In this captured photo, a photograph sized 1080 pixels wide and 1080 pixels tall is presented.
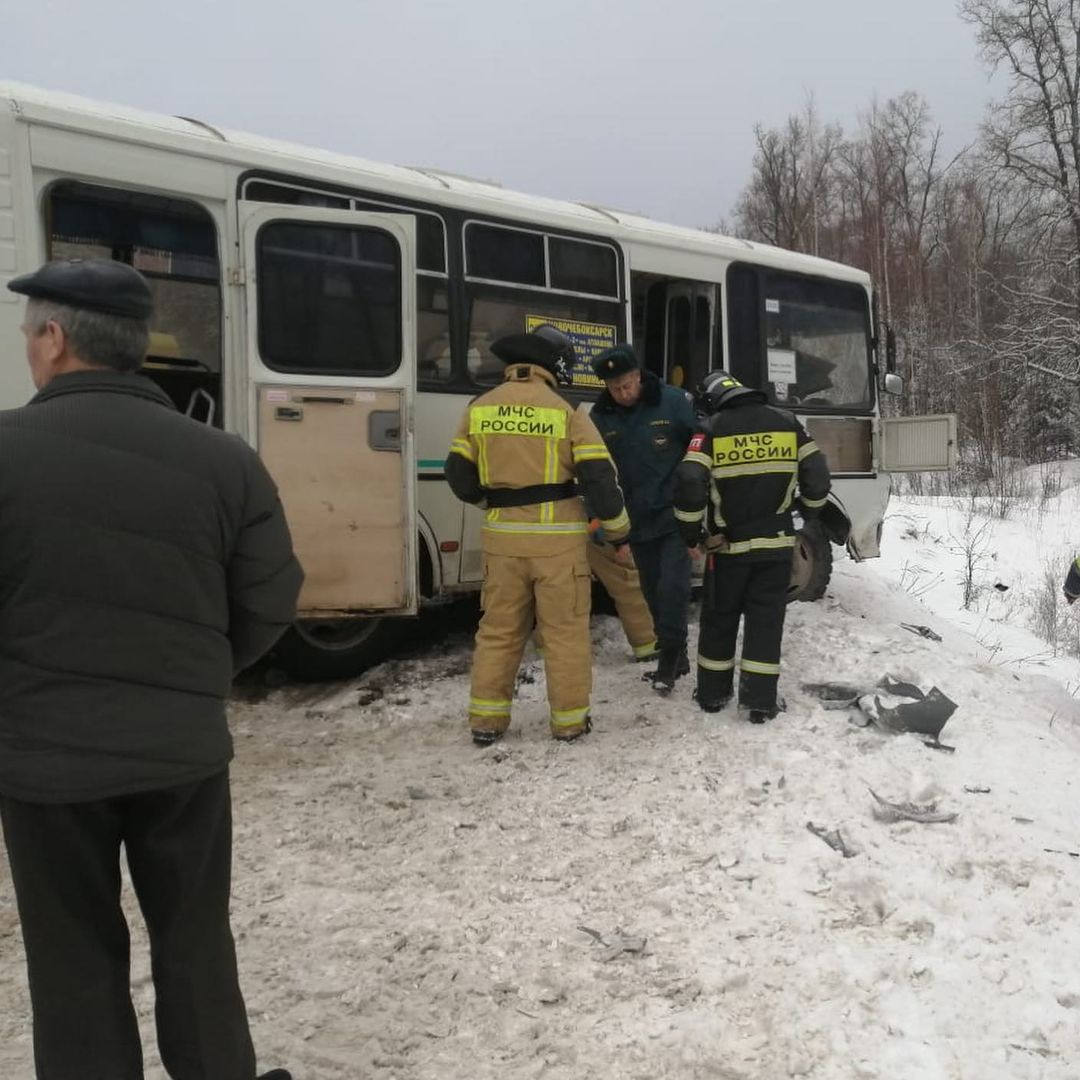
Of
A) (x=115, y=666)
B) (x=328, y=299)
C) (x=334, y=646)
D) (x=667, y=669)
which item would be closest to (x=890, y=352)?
(x=667, y=669)

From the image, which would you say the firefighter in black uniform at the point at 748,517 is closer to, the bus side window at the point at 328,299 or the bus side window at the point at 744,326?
the bus side window at the point at 328,299

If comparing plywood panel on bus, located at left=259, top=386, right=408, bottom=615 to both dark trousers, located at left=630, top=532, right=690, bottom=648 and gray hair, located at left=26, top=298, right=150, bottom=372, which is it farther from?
gray hair, located at left=26, top=298, right=150, bottom=372

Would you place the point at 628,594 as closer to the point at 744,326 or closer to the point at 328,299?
the point at 328,299

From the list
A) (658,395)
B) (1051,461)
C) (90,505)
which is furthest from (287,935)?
(1051,461)

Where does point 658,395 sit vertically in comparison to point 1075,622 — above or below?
above

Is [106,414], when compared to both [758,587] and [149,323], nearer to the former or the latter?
[149,323]

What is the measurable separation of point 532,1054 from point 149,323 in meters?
2.05

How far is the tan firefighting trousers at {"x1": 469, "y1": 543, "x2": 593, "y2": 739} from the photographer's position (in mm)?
4594

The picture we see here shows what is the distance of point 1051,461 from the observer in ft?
72.8

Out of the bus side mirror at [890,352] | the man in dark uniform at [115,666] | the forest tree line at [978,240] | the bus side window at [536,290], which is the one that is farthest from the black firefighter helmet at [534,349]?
the forest tree line at [978,240]

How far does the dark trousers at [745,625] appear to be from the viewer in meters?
4.88

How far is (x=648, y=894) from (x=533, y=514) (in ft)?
6.11

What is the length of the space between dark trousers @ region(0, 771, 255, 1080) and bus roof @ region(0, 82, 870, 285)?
3.79m

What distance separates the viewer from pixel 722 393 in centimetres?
503
